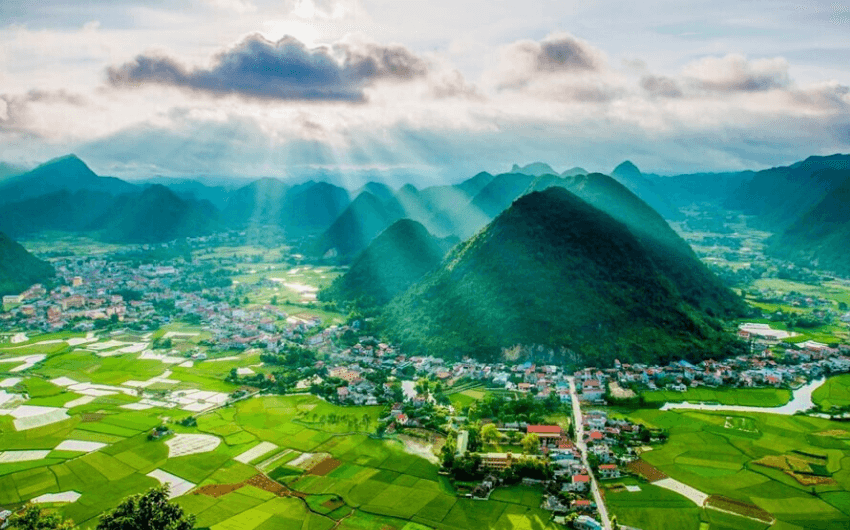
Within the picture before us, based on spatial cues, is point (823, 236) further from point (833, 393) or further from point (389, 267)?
point (389, 267)

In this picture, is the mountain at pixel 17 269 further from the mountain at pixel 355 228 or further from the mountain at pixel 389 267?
the mountain at pixel 355 228

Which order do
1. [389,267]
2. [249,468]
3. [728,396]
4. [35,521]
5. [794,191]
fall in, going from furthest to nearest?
[794,191], [389,267], [728,396], [249,468], [35,521]

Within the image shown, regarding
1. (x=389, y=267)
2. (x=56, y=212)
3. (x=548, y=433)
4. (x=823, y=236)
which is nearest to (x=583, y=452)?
(x=548, y=433)

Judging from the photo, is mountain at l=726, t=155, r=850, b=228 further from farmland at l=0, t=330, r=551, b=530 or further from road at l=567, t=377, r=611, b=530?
farmland at l=0, t=330, r=551, b=530

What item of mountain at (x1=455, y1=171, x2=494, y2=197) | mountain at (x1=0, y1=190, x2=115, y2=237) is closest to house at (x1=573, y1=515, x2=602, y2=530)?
Answer: mountain at (x1=455, y1=171, x2=494, y2=197)

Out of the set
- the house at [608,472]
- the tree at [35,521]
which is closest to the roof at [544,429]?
the house at [608,472]

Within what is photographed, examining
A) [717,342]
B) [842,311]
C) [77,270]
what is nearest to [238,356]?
[717,342]

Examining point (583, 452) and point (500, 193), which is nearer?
point (583, 452)
